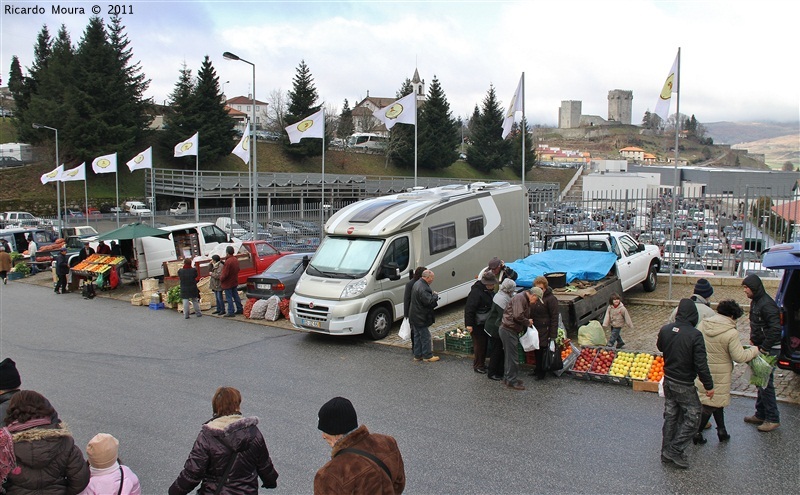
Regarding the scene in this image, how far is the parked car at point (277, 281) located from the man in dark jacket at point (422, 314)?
18.3ft

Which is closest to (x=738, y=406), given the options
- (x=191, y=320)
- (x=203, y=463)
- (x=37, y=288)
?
(x=203, y=463)

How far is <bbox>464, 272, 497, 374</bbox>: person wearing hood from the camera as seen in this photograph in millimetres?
9562

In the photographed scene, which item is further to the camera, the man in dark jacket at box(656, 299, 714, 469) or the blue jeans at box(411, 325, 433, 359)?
the blue jeans at box(411, 325, 433, 359)

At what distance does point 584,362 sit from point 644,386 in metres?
1.08

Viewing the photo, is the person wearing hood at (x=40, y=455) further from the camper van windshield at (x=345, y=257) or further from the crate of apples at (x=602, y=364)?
the camper van windshield at (x=345, y=257)

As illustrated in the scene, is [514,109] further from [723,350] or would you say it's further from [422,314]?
[723,350]

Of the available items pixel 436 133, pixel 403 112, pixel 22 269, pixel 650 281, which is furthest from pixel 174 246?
pixel 436 133

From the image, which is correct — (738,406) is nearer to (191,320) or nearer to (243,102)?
(191,320)

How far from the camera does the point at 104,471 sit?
421cm

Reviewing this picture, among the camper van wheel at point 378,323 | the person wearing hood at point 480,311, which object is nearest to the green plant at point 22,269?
the camper van wheel at point 378,323

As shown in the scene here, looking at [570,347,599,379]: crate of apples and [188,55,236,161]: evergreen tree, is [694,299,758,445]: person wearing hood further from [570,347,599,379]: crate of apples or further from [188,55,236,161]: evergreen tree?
[188,55,236,161]: evergreen tree

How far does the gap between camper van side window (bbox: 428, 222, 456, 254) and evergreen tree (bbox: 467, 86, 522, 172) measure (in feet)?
225

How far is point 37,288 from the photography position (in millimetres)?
22281

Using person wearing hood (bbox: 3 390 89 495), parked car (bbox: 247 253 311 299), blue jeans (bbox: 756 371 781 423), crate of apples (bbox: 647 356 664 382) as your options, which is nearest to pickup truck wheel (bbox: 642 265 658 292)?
crate of apples (bbox: 647 356 664 382)
